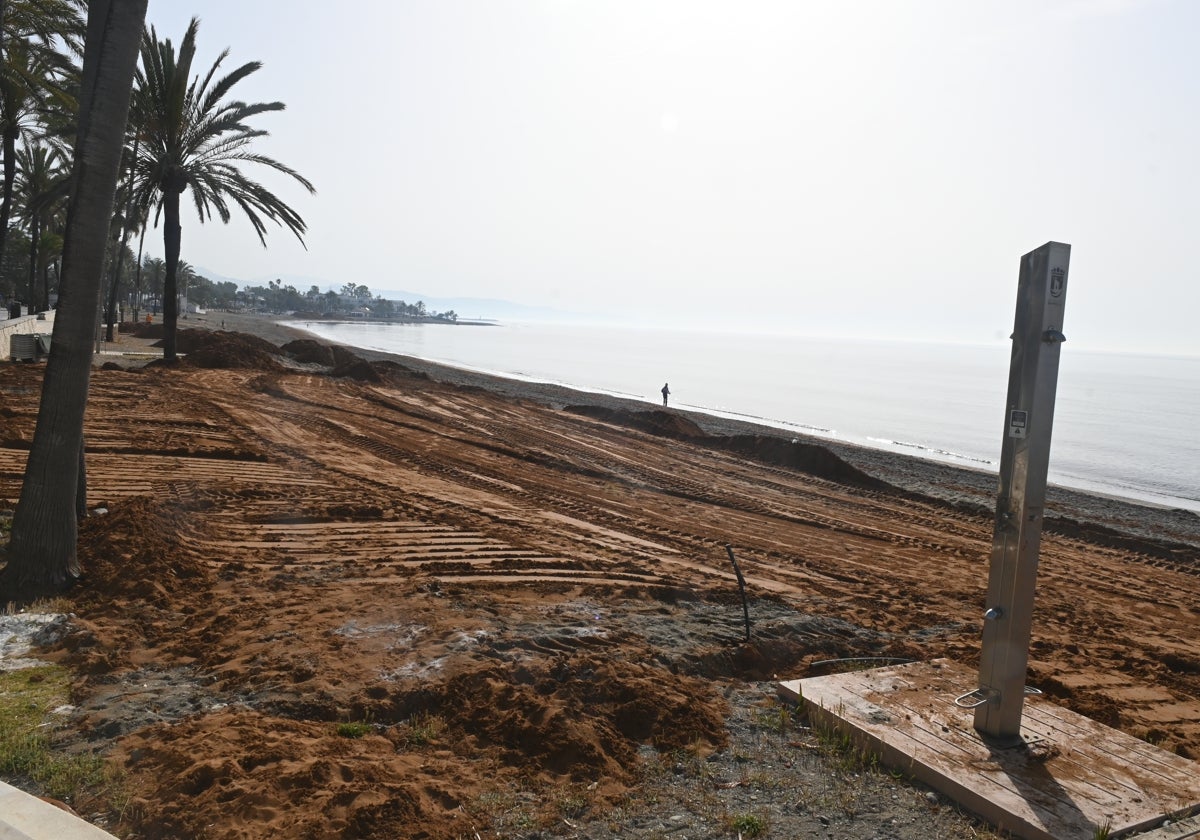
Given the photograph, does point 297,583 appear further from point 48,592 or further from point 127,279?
point 127,279

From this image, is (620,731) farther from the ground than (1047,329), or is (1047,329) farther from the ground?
(1047,329)

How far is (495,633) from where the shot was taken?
5762 mm

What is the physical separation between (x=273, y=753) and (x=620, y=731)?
5.89ft

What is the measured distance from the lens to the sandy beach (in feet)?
12.5

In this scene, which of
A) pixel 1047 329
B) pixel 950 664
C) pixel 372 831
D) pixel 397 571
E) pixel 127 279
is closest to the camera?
pixel 372 831

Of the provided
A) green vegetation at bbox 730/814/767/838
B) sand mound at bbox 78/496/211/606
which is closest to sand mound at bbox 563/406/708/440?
sand mound at bbox 78/496/211/606

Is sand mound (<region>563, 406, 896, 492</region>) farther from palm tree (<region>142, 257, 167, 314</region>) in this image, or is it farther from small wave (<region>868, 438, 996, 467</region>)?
palm tree (<region>142, 257, 167, 314</region>)

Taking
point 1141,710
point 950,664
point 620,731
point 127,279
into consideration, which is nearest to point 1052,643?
point 1141,710

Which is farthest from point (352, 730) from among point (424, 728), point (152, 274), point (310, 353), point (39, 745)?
point (152, 274)

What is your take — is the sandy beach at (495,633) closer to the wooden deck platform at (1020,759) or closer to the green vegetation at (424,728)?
the green vegetation at (424,728)

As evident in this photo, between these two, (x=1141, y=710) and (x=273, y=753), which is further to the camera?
(x=1141, y=710)

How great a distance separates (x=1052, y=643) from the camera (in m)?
7.68

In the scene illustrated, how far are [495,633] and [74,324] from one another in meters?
3.77

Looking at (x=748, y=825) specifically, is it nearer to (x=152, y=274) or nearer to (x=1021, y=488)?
(x=1021, y=488)
